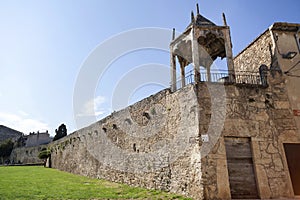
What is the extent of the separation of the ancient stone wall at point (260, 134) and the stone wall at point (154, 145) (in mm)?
551

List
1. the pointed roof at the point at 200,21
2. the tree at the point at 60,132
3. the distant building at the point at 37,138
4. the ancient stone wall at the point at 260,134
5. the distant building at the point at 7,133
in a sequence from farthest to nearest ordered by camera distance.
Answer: the distant building at the point at 7,133, the distant building at the point at 37,138, the tree at the point at 60,132, the pointed roof at the point at 200,21, the ancient stone wall at the point at 260,134

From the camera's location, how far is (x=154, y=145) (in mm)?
10172

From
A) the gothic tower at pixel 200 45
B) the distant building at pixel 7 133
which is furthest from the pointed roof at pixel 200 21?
the distant building at pixel 7 133

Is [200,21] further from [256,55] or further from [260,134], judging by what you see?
[260,134]

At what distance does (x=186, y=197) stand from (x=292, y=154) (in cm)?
446

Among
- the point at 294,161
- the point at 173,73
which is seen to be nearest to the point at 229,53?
the point at 173,73

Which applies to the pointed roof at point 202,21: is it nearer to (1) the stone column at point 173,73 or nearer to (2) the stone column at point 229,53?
(2) the stone column at point 229,53

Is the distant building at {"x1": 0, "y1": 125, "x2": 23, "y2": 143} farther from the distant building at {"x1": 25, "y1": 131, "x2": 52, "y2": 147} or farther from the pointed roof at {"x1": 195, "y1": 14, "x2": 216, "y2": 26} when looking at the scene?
the pointed roof at {"x1": 195, "y1": 14, "x2": 216, "y2": 26}

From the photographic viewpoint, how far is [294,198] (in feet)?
25.8

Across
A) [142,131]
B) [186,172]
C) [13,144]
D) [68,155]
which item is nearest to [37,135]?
[13,144]

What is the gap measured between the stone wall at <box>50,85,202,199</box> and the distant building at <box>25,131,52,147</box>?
3599cm

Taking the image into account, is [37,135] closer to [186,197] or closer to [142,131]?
[142,131]

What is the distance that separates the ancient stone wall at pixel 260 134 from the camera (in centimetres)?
Result: 777

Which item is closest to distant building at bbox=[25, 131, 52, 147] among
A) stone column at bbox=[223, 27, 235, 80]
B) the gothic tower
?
the gothic tower
